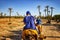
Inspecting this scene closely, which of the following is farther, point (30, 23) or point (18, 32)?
point (18, 32)

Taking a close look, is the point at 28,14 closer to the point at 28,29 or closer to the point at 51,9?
the point at 28,29

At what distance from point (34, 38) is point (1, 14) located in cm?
7182

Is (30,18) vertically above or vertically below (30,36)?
above

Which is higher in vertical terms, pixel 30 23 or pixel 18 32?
pixel 30 23

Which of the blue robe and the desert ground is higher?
the blue robe

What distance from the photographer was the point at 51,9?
9131 cm

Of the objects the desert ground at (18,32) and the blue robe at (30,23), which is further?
the desert ground at (18,32)

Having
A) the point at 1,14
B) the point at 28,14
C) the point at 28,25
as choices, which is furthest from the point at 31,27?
the point at 1,14

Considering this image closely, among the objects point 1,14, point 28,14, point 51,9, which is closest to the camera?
point 28,14

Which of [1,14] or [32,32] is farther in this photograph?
[1,14]

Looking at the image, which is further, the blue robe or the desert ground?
the desert ground

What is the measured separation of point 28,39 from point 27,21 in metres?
0.70

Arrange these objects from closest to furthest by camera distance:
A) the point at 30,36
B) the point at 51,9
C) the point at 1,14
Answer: the point at 30,36 → the point at 1,14 → the point at 51,9

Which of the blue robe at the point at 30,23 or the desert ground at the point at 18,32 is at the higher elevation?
the blue robe at the point at 30,23
